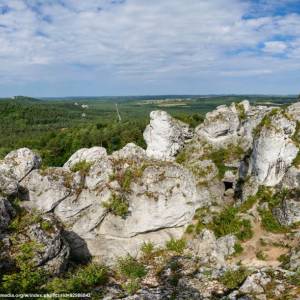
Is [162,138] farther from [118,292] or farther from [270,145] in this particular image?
[118,292]

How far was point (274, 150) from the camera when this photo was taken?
25.3 m

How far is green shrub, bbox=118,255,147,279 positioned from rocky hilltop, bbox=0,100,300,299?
0.26 ft

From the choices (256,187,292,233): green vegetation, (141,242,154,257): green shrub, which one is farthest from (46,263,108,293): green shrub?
(256,187,292,233): green vegetation

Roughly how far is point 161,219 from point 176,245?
72.1 inches

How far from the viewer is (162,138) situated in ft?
108

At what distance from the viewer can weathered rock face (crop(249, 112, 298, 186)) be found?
25.0m

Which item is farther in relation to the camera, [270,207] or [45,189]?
[270,207]

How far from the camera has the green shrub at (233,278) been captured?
18219mm

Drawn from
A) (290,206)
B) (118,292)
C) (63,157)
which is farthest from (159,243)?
(63,157)

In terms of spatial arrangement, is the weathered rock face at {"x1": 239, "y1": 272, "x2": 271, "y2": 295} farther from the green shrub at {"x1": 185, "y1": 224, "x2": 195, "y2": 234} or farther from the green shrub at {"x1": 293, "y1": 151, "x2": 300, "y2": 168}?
the green shrub at {"x1": 293, "y1": 151, "x2": 300, "y2": 168}

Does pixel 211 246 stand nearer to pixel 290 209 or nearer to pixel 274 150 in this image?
pixel 290 209

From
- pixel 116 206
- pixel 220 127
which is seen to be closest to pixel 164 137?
pixel 220 127

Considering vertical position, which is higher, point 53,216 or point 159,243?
point 53,216

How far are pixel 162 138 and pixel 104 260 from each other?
531 inches
